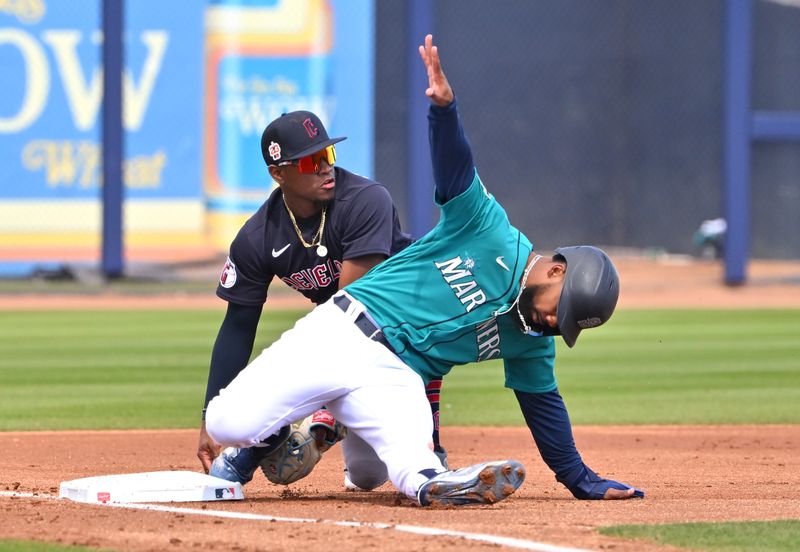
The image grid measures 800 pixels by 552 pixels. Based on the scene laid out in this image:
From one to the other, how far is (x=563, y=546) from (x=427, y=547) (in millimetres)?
361

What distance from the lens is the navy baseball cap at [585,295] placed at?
4.32 meters

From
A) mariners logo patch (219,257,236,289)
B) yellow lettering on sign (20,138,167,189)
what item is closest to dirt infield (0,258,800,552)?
mariners logo patch (219,257,236,289)

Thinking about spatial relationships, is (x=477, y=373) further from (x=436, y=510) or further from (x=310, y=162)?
(x=436, y=510)

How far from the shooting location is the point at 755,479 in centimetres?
562

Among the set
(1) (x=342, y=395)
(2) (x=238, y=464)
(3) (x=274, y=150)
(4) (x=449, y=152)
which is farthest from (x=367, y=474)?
(4) (x=449, y=152)

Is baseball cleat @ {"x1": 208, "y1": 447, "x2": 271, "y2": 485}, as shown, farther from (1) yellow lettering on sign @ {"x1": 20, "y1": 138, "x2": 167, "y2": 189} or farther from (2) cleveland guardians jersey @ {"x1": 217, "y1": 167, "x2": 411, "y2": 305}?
Answer: (1) yellow lettering on sign @ {"x1": 20, "y1": 138, "x2": 167, "y2": 189}

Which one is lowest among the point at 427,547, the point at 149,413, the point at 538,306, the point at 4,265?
the point at 4,265

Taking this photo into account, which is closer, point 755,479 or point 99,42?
point 755,479

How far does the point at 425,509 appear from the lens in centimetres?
438

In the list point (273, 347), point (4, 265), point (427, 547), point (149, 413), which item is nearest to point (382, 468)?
point (273, 347)

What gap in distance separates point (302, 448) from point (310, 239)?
29.7 inches

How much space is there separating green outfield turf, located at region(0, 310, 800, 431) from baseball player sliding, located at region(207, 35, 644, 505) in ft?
11.3

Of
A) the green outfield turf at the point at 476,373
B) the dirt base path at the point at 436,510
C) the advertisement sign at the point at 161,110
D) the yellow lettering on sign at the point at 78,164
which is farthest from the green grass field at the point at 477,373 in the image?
the yellow lettering on sign at the point at 78,164

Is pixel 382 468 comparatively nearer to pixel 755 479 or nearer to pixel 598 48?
pixel 755 479
